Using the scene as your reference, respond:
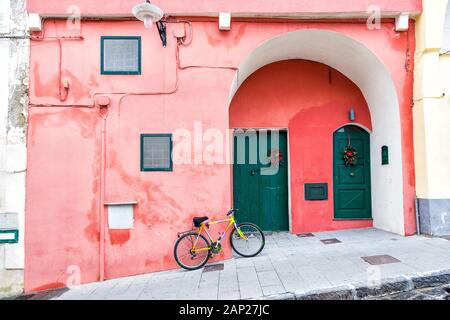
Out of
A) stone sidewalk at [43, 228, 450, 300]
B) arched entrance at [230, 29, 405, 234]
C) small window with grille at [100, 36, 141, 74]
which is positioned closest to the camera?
stone sidewalk at [43, 228, 450, 300]

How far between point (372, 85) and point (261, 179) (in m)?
3.46

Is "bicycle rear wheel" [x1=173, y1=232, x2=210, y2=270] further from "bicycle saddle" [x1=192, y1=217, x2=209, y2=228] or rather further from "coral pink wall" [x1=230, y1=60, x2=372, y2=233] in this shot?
"coral pink wall" [x1=230, y1=60, x2=372, y2=233]

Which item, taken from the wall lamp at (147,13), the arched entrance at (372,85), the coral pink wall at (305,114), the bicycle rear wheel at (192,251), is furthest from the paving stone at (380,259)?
the wall lamp at (147,13)

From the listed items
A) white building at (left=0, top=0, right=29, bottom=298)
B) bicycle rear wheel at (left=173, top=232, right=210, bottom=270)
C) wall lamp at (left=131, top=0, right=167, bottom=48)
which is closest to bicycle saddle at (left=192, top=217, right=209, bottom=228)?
bicycle rear wheel at (left=173, top=232, right=210, bottom=270)

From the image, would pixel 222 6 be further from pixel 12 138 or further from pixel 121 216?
pixel 12 138

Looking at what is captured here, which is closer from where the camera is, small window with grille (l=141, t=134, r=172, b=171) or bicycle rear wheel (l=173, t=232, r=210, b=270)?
bicycle rear wheel (l=173, t=232, r=210, b=270)

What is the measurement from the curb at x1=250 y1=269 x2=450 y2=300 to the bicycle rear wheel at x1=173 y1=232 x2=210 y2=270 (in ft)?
6.00

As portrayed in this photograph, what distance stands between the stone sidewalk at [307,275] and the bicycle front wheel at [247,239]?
0.53 ft

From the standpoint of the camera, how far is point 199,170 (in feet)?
18.4

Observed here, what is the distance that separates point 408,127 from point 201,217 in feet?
15.4

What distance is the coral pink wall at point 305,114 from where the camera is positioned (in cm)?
730

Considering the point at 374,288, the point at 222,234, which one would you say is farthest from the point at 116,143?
the point at 374,288

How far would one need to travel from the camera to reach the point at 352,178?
24.3 ft

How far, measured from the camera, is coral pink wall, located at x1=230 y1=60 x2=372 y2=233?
730 cm
